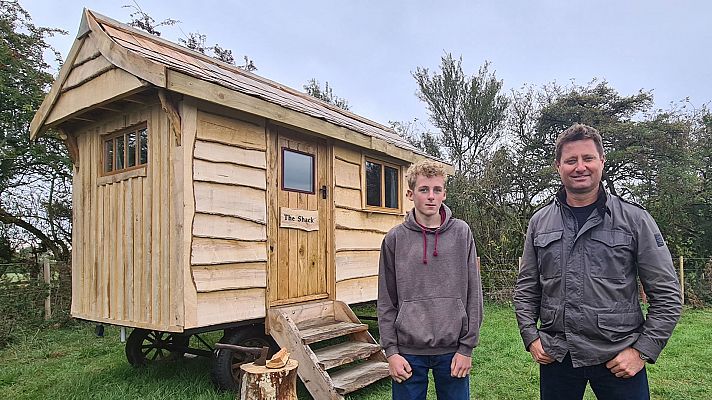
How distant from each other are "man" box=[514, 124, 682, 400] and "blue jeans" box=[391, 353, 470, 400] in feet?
1.23

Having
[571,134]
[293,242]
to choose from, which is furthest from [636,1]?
[571,134]

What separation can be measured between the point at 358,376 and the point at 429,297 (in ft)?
7.60

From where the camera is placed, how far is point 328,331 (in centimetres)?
467

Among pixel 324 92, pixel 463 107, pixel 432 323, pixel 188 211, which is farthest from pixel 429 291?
pixel 324 92

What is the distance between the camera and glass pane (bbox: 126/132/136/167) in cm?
463

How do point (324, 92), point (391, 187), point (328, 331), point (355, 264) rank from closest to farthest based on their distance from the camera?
point (328, 331) → point (355, 264) → point (391, 187) → point (324, 92)

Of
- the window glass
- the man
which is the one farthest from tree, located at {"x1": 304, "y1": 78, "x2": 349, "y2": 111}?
the man

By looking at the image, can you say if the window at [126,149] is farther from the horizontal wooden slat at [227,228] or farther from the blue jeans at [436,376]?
the blue jeans at [436,376]

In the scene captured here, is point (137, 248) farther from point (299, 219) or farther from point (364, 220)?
point (364, 220)

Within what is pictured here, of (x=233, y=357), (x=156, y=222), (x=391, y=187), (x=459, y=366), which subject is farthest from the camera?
(x=391, y=187)

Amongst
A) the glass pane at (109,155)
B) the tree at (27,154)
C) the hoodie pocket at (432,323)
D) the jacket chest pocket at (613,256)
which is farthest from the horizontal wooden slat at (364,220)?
the tree at (27,154)

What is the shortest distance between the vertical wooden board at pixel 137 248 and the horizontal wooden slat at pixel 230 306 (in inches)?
30.1

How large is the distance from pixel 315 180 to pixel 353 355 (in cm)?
197

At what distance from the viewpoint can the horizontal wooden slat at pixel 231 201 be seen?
4148 millimetres
